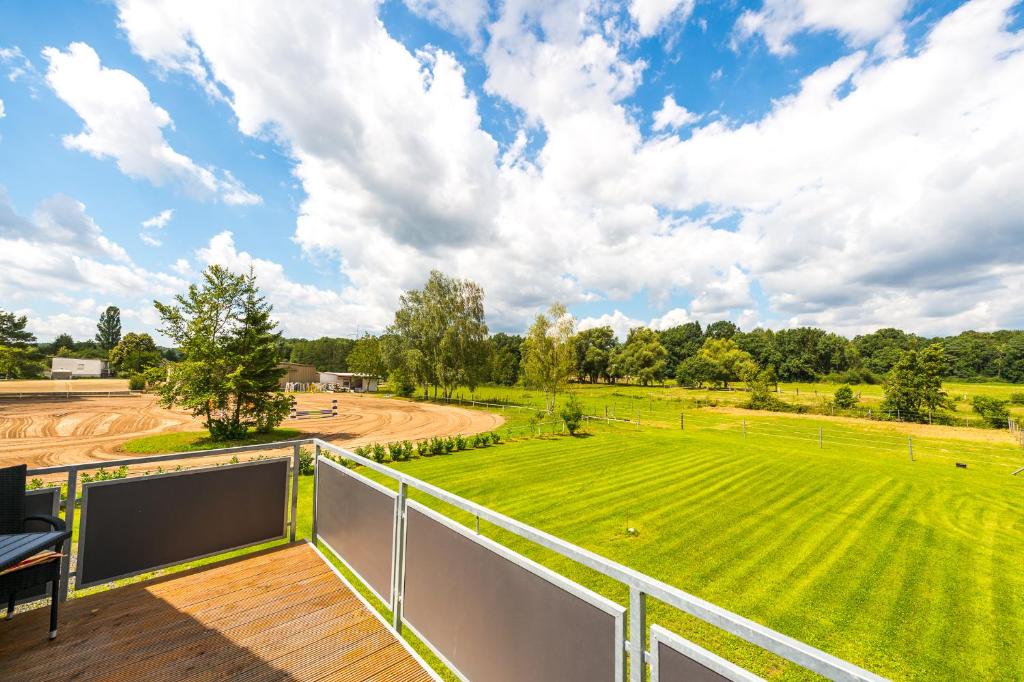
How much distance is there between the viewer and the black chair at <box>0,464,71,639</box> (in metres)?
2.80

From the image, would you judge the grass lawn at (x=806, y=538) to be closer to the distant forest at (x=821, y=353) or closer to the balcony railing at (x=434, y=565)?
the balcony railing at (x=434, y=565)

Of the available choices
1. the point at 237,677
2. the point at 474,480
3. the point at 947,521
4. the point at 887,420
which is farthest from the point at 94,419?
the point at 887,420

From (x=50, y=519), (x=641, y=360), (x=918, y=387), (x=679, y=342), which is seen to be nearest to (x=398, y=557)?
(x=50, y=519)

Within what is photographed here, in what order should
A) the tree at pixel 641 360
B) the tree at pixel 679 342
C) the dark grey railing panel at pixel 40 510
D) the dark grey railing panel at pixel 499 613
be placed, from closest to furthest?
the dark grey railing panel at pixel 499 613
the dark grey railing panel at pixel 40 510
the tree at pixel 641 360
the tree at pixel 679 342

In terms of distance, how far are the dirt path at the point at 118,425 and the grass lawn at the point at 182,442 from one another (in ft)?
2.16

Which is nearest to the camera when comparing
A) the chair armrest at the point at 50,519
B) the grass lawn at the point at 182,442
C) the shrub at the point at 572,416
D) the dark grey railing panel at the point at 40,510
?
the chair armrest at the point at 50,519

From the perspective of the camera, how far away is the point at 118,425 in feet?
75.3

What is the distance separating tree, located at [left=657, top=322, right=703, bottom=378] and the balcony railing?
8974 cm

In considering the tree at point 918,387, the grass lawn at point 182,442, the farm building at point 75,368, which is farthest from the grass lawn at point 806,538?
the farm building at point 75,368

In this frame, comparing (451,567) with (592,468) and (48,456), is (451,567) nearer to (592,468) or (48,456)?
(592,468)

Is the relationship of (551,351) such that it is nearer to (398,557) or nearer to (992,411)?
(398,557)

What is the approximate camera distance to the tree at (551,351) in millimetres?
28891

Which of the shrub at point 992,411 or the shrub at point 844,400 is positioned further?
the shrub at point 844,400

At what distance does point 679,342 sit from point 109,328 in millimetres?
137289
